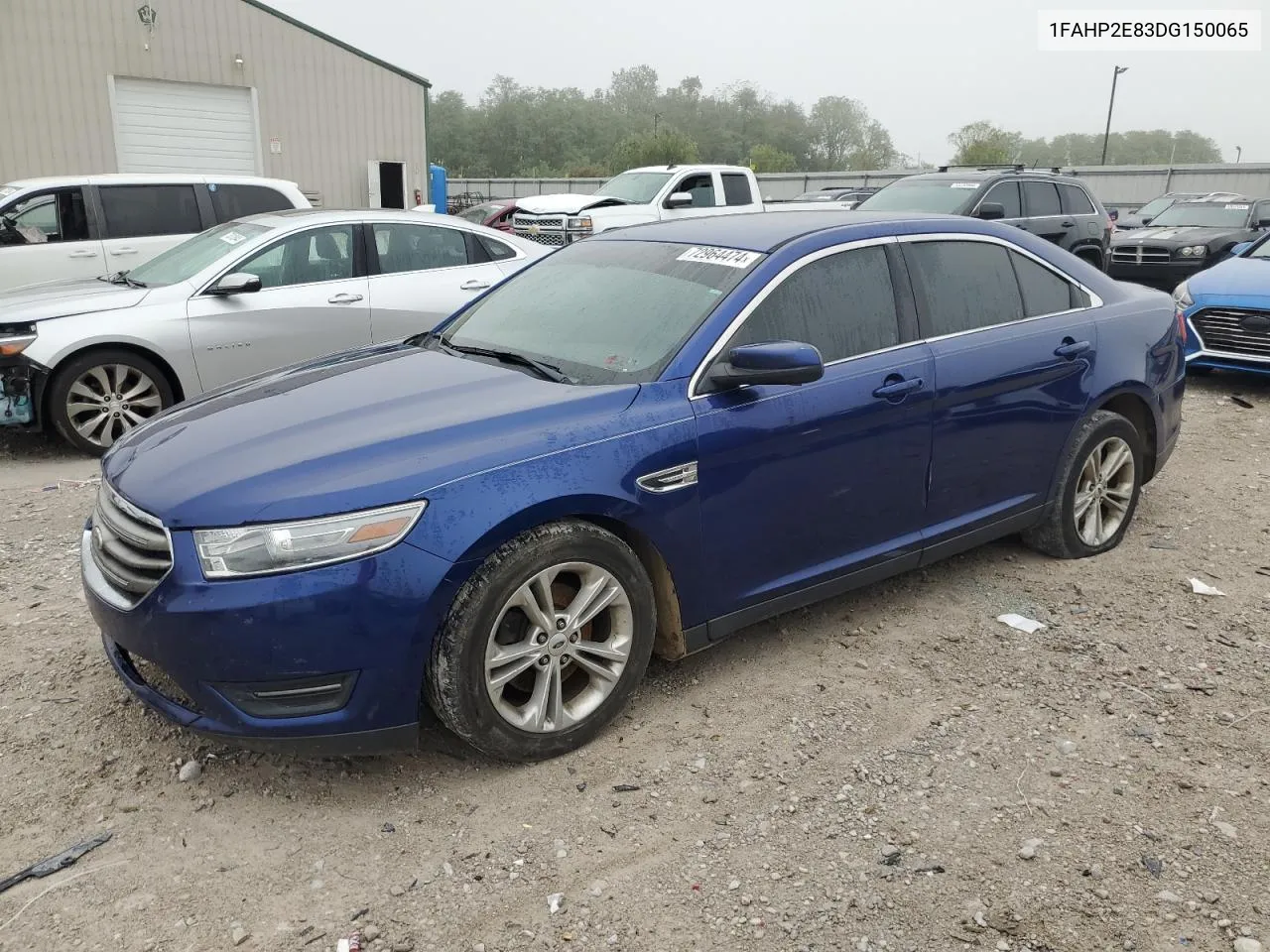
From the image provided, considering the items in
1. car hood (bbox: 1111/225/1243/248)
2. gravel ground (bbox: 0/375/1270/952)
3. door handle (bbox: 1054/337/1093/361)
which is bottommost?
gravel ground (bbox: 0/375/1270/952)

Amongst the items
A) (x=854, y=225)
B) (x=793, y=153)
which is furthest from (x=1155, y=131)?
(x=854, y=225)

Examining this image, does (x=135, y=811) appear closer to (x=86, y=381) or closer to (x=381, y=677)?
(x=381, y=677)

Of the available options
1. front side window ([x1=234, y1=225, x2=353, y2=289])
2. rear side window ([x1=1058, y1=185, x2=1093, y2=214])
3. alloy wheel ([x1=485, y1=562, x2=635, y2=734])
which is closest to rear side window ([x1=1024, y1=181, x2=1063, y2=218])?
rear side window ([x1=1058, y1=185, x2=1093, y2=214])

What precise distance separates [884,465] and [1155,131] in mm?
140891

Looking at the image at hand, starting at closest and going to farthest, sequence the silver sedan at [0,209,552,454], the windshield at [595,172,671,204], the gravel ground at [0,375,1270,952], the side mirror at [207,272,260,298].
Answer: the gravel ground at [0,375,1270,952] → the silver sedan at [0,209,552,454] → the side mirror at [207,272,260,298] → the windshield at [595,172,671,204]

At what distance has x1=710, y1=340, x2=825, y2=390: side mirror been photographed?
3312 millimetres

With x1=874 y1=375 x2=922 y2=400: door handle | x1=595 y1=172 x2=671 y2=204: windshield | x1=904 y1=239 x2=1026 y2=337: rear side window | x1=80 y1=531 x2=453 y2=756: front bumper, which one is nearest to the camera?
x1=80 y1=531 x2=453 y2=756: front bumper

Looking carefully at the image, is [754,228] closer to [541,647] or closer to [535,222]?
[541,647]

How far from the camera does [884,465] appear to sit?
12.7 ft

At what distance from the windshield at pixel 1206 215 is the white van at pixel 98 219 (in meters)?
13.9

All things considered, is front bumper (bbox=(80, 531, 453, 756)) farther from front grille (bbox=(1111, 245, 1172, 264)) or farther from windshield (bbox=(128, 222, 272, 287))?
front grille (bbox=(1111, 245, 1172, 264))

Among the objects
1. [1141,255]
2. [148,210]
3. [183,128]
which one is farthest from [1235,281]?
[183,128]

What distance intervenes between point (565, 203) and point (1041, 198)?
7100 mm

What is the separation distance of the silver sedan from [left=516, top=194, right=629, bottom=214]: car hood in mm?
8006
